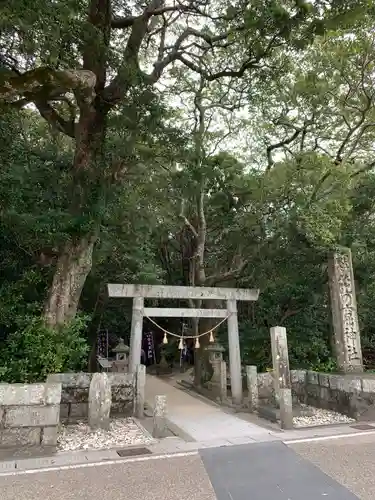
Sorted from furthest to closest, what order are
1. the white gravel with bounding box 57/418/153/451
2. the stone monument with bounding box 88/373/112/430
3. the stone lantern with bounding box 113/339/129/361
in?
the stone lantern with bounding box 113/339/129/361 → the stone monument with bounding box 88/373/112/430 → the white gravel with bounding box 57/418/153/451

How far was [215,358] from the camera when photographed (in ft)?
39.1

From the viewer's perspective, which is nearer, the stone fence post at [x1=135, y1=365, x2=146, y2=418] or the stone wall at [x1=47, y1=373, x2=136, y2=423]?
the stone wall at [x1=47, y1=373, x2=136, y2=423]

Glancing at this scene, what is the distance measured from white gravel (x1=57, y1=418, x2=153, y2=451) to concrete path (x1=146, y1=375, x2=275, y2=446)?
895 millimetres

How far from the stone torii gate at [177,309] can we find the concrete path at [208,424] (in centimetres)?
118

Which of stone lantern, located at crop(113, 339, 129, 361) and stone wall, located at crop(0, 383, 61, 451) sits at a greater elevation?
stone lantern, located at crop(113, 339, 129, 361)

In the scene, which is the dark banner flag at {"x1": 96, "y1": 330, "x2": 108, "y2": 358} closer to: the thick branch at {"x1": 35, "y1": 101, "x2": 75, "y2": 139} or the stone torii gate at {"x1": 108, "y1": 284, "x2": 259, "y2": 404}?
the stone torii gate at {"x1": 108, "y1": 284, "x2": 259, "y2": 404}

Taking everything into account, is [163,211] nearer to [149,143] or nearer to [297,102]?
[149,143]

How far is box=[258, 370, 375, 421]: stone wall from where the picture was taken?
25.4ft

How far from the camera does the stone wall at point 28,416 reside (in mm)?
5645

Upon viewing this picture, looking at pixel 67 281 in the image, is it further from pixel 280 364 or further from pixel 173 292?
pixel 280 364

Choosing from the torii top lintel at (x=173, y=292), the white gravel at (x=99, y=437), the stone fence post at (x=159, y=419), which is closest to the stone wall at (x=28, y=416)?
the white gravel at (x=99, y=437)

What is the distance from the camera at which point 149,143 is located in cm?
929

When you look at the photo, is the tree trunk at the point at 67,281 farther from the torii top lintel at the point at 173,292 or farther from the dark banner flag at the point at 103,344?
the dark banner flag at the point at 103,344

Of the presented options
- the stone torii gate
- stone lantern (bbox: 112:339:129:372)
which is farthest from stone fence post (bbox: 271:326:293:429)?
stone lantern (bbox: 112:339:129:372)
